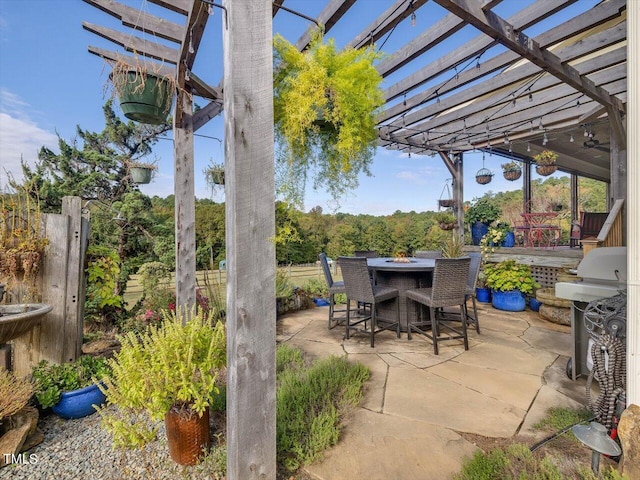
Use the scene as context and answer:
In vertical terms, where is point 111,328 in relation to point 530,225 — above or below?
below

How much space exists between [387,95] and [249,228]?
3.76 metres

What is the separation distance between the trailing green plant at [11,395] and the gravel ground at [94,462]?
260 millimetres

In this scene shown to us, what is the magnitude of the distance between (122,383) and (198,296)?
2.22m

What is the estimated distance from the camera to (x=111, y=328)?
348cm

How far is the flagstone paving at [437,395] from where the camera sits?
1.45 meters

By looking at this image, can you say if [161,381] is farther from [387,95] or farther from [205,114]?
[387,95]

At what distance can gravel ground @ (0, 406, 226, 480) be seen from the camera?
148cm

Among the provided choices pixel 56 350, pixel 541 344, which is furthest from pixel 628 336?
pixel 56 350

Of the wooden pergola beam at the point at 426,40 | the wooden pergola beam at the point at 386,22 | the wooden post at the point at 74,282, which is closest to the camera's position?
the wooden pergola beam at the point at 386,22

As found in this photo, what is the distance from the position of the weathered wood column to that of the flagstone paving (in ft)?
2.03

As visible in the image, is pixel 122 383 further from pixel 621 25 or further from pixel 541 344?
pixel 621 25

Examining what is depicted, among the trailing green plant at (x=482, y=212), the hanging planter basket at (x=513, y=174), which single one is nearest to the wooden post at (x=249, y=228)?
the trailing green plant at (x=482, y=212)

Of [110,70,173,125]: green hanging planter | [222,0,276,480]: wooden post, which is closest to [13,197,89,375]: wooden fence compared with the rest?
[110,70,173,125]: green hanging planter

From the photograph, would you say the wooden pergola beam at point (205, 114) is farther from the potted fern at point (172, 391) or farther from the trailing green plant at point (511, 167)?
the trailing green plant at point (511, 167)
